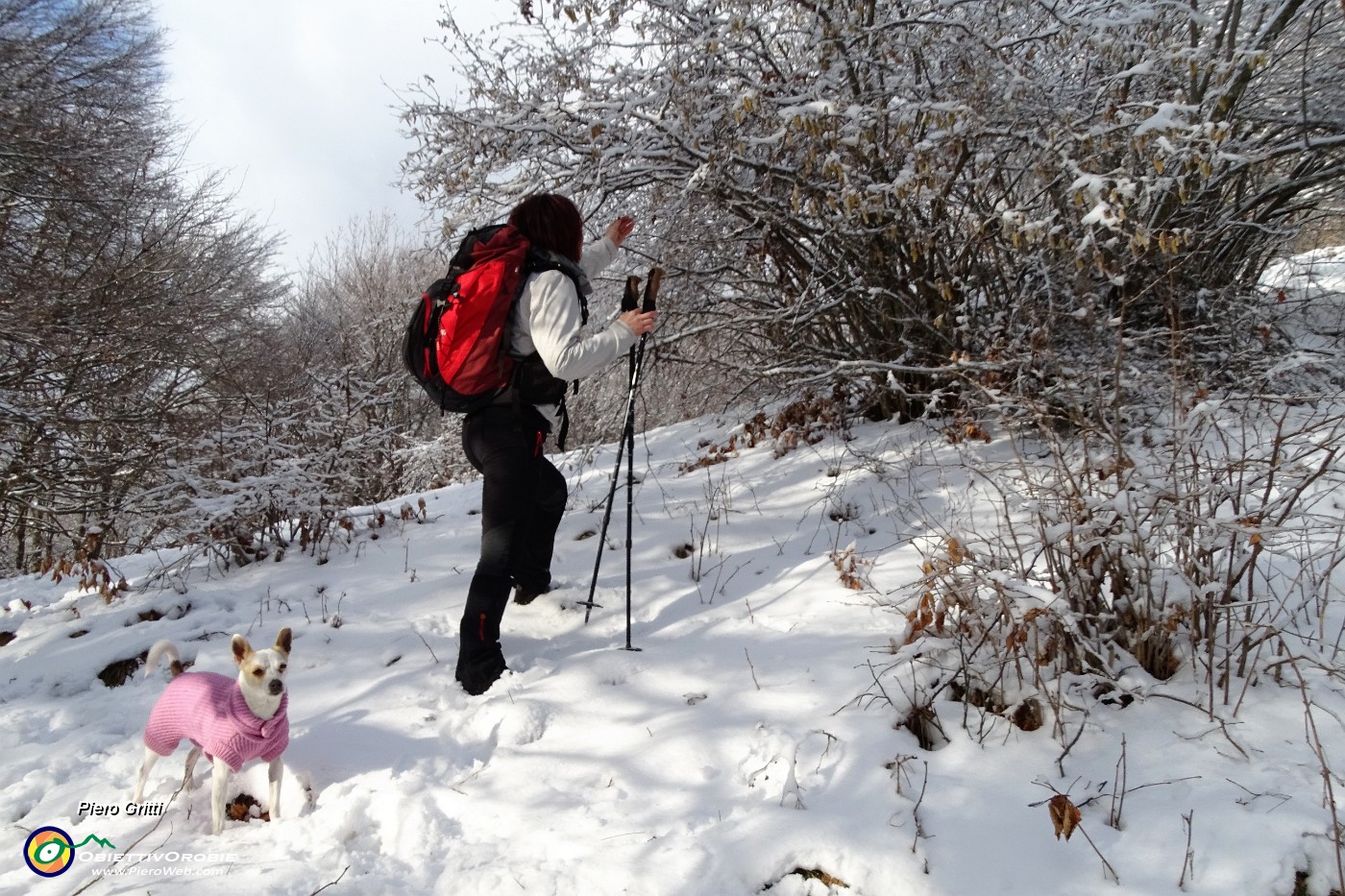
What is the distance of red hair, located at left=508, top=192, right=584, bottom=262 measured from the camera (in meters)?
3.01

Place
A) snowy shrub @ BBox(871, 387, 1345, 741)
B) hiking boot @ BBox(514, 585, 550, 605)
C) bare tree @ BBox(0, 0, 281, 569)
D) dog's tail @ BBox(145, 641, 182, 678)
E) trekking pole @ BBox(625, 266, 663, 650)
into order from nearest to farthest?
snowy shrub @ BBox(871, 387, 1345, 741)
dog's tail @ BBox(145, 641, 182, 678)
trekking pole @ BBox(625, 266, 663, 650)
hiking boot @ BBox(514, 585, 550, 605)
bare tree @ BBox(0, 0, 281, 569)

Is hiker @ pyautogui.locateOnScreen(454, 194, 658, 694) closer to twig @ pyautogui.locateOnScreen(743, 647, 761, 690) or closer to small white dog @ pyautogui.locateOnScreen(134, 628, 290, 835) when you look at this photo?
small white dog @ pyautogui.locateOnScreen(134, 628, 290, 835)

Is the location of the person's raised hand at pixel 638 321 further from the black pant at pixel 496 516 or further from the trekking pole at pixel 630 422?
the black pant at pixel 496 516

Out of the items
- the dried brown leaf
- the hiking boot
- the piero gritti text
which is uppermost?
the hiking boot

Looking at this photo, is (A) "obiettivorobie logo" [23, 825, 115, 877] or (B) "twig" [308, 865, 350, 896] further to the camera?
(A) "obiettivorobie logo" [23, 825, 115, 877]

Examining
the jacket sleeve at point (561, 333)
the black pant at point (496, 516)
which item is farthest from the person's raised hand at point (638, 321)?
the black pant at point (496, 516)

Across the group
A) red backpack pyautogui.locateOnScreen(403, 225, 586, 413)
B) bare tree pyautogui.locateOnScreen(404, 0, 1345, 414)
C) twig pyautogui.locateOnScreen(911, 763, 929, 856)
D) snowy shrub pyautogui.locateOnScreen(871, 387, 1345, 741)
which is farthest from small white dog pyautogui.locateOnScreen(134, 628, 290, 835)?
bare tree pyautogui.locateOnScreen(404, 0, 1345, 414)

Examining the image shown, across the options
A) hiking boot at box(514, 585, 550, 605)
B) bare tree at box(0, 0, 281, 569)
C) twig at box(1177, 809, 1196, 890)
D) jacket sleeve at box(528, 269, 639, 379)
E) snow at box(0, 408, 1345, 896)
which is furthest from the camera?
bare tree at box(0, 0, 281, 569)

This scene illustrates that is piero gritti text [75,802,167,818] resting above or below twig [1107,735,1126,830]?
above

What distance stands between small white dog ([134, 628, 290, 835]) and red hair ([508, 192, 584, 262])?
1.78 m

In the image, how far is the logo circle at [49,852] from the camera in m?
2.04

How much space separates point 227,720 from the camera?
2.28m

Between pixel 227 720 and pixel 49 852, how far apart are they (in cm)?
56

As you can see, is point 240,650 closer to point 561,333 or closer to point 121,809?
point 121,809
